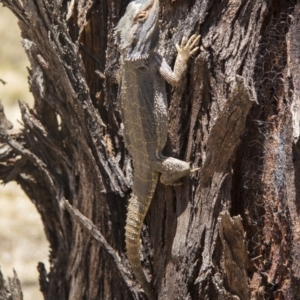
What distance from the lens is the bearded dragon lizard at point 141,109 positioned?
3.82 metres

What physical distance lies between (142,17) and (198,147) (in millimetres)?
911

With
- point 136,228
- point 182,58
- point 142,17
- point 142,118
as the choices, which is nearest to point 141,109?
point 142,118

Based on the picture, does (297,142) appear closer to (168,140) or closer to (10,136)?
(168,140)

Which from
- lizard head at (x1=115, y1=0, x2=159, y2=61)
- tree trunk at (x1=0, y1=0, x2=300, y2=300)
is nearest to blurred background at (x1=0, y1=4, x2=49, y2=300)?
tree trunk at (x1=0, y1=0, x2=300, y2=300)

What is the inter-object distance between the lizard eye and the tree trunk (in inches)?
5.3

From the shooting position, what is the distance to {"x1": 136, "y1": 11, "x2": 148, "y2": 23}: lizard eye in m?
3.83

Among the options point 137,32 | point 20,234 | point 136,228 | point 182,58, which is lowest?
point 136,228

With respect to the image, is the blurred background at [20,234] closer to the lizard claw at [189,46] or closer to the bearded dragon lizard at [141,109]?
the bearded dragon lizard at [141,109]

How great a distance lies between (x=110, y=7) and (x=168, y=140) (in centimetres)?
99

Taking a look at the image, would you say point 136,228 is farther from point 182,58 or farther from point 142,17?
point 142,17

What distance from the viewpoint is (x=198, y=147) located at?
142 inches

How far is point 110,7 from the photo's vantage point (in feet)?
13.4

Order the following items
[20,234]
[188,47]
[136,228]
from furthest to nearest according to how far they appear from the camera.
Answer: [20,234] → [136,228] → [188,47]

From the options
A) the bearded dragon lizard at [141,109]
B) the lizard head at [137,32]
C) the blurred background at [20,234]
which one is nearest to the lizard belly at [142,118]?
the bearded dragon lizard at [141,109]
